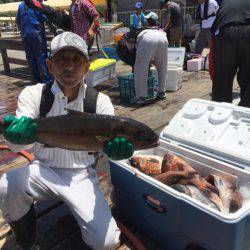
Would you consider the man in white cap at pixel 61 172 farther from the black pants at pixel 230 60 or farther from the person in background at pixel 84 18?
the person in background at pixel 84 18

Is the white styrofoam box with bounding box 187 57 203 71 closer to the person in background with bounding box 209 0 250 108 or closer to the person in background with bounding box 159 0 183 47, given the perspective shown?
the person in background with bounding box 159 0 183 47

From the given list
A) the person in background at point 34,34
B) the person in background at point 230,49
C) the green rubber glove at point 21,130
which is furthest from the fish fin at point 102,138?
the person in background at point 34,34

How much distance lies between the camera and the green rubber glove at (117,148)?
207cm

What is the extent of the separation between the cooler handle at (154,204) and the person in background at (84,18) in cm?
469

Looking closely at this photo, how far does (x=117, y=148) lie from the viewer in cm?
207

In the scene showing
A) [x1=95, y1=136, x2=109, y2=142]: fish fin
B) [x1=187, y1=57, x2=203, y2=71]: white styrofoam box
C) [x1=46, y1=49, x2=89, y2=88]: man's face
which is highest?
[x1=46, y1=49, x2=89, y2=88]: man's face

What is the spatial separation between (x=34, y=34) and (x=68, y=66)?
5.13m

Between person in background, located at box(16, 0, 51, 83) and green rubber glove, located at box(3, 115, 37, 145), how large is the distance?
17.5 ft

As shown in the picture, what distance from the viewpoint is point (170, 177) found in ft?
8.19

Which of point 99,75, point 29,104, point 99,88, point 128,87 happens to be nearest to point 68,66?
point 29,104

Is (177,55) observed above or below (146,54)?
below

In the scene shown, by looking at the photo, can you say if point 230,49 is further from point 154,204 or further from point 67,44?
point 154,204

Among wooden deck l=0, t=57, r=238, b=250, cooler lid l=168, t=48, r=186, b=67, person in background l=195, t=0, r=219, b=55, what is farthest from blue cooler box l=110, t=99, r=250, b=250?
person in background l=195, t=0, r=219, b=55

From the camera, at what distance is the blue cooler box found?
194 centimetres
